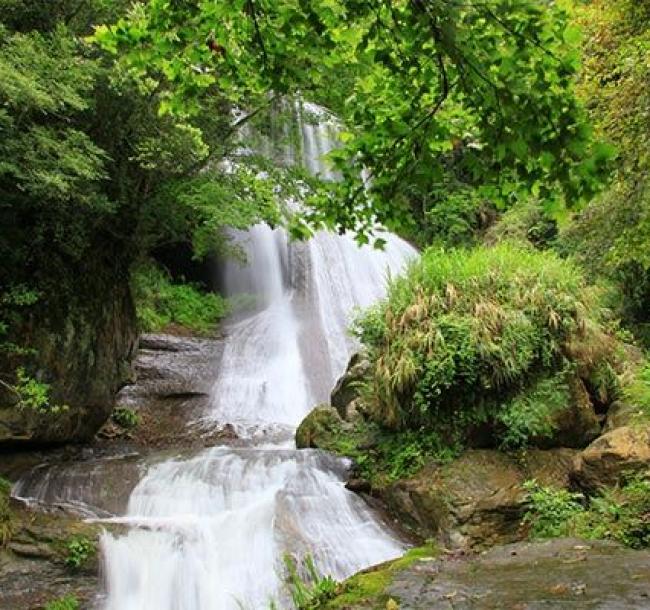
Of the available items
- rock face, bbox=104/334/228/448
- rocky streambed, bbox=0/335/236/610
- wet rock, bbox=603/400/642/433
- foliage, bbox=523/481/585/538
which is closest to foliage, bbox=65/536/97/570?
rocky streambed, bbox=0/335/236/610

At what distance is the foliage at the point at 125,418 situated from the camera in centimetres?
1078

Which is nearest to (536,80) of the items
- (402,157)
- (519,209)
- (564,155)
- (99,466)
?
(564,155)

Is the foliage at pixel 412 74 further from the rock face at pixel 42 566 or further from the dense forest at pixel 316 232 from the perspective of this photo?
the rock face at pixel 42 566

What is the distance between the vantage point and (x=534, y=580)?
382 cm

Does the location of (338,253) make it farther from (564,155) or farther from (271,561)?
(564,155)

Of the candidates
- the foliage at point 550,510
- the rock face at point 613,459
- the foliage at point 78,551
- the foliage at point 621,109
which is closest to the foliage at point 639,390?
the rock face at point 613,459

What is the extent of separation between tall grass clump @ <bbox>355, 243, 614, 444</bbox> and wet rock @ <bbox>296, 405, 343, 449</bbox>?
93 centimetres

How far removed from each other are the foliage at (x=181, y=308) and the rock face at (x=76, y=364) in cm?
449

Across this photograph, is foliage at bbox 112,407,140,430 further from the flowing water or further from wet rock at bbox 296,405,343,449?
wet rock at bbox 296,405,343,449

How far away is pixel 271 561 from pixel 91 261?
16.4 ft

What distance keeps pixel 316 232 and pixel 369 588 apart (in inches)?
127

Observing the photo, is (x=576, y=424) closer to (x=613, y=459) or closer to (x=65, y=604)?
(x=613, y=459)

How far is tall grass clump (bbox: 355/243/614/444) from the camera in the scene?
24.5ft

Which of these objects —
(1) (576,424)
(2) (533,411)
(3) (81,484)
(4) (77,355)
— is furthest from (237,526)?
(1) (576,424)
